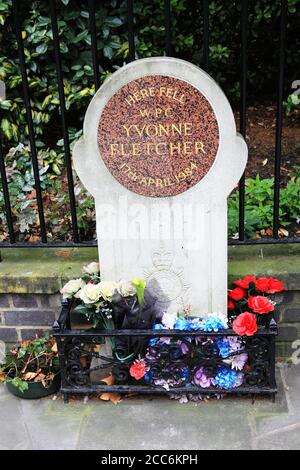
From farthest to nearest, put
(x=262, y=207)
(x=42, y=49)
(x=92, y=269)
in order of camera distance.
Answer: (x=42, y=49)
(x=262, y=207)
(x=92, y=269)

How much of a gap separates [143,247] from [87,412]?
2.78 ft

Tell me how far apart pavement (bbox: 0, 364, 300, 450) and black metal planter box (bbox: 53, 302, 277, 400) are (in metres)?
0.07

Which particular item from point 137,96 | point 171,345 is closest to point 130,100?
point 137,96

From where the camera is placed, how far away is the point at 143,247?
3059 millimetres

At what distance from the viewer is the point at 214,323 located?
9.84 ft

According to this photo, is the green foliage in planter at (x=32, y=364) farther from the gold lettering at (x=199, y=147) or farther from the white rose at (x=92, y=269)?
the gold lettering at (x=199, y=147)

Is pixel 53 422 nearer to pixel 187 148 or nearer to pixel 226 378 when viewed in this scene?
pixel 226 378

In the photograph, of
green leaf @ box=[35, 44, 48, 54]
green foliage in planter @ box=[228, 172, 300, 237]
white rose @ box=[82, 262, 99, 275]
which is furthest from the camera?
green leaf @ box=[35, 44, 48, 54]

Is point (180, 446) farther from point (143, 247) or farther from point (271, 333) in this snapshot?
point (143, 247)

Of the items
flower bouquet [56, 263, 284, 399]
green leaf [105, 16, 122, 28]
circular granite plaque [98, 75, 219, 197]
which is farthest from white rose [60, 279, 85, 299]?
green leaf [105, 16, 122, 28]

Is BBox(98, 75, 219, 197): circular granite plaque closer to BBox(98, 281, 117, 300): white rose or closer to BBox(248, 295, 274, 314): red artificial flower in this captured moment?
BBox(98, 281, 117, 300): white rose

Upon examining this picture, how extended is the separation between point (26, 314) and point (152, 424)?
958mm

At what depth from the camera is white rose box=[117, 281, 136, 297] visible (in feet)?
9.91

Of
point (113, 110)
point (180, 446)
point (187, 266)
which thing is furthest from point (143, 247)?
point (180, 446)
